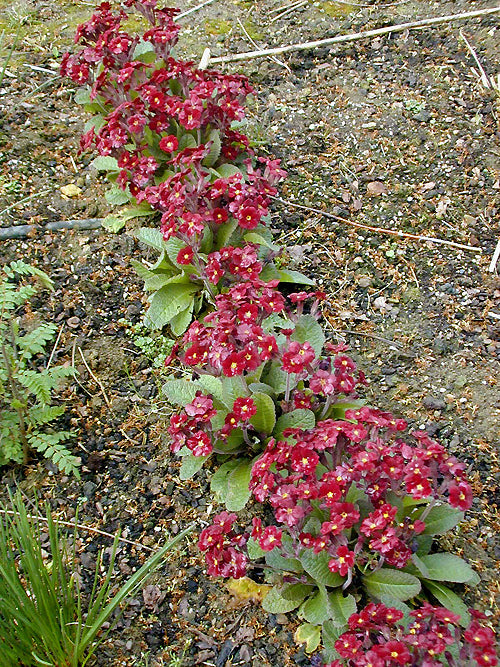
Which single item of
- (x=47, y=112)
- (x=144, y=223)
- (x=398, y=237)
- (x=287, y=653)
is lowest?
(x=287, y=653)

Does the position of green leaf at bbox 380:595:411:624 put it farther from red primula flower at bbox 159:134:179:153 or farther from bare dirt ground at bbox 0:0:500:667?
red primula flower at bbox 159:134:179:153

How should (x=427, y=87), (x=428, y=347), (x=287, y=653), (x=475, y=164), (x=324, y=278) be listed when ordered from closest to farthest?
(x=287, y=653)
(x=428, y=347)
(x=324, y=278)
(x=475, y=164)
(x=427, y=87)

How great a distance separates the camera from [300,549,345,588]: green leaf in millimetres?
2410

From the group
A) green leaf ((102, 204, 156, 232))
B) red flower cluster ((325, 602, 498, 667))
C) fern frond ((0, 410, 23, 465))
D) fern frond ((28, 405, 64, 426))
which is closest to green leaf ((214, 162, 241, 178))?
green leaf ((102, 204, 156, 232))

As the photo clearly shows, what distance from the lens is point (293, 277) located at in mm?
3510

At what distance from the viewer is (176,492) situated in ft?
9.61

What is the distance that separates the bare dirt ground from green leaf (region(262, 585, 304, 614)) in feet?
0.19

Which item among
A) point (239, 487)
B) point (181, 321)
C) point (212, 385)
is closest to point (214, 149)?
point (181, 321)

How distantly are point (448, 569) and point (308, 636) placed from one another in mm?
540

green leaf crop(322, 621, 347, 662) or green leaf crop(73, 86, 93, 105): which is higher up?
green leaf crop(73, 86, 93, 105)

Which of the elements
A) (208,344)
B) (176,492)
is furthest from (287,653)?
(208,344)

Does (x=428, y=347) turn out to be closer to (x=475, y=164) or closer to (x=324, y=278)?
(x=324, y=278)

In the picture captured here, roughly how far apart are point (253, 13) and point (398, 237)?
246 centimetres

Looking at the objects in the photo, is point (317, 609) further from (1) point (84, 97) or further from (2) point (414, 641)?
(1) point (84, 97)
